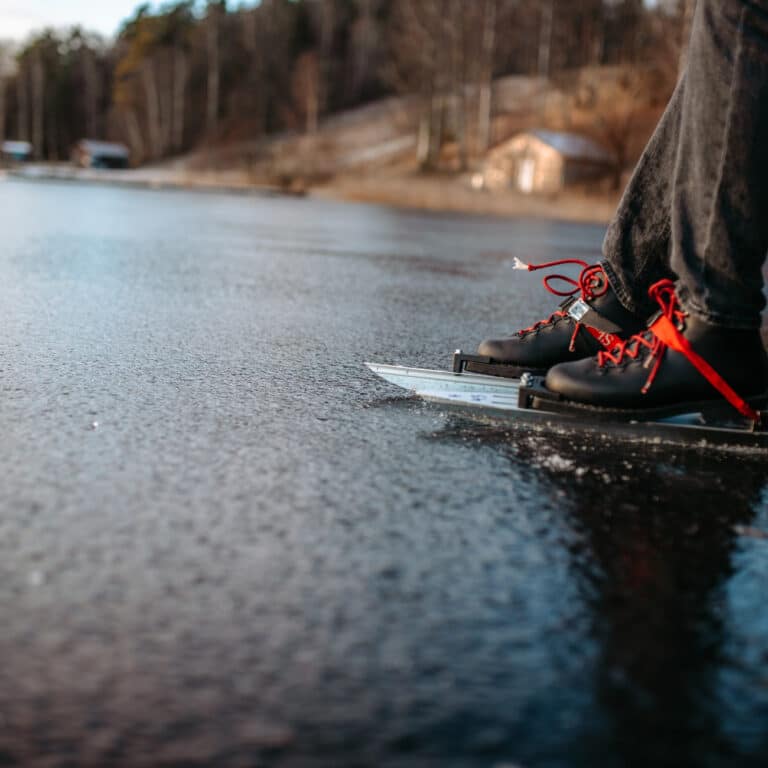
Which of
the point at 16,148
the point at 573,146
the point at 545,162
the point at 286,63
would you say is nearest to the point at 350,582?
the point at 545,162

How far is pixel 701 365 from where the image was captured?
52.9 inches

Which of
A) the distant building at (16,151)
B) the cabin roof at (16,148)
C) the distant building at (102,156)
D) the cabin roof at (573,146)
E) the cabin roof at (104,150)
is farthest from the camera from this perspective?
the cabin roof at (16,148)

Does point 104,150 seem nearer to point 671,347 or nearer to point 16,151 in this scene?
point 16,151

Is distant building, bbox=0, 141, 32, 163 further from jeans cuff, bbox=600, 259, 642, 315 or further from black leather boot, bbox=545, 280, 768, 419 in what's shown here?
black leather boot, bbox=545, 280, 768, 419

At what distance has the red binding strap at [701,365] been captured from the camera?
Answer: 1346 millimetres

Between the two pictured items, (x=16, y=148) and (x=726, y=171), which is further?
(x=16, y=148)

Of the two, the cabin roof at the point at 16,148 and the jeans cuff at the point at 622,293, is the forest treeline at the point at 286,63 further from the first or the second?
the jeans cuff at the point at 622,293

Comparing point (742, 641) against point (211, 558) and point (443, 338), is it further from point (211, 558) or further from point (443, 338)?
point (443, 338)

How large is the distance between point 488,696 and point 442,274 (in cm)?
397

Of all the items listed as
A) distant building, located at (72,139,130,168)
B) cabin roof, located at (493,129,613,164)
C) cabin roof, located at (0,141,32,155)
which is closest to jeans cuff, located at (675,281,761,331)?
cabin roof, located at (493,129,613,164)

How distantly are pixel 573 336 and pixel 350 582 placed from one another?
103cm

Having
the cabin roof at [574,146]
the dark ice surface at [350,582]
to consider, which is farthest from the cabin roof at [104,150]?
the dark ice surface at [350,582]

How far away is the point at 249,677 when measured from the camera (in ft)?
2.00

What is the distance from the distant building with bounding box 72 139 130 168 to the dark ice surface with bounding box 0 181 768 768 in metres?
59.2
